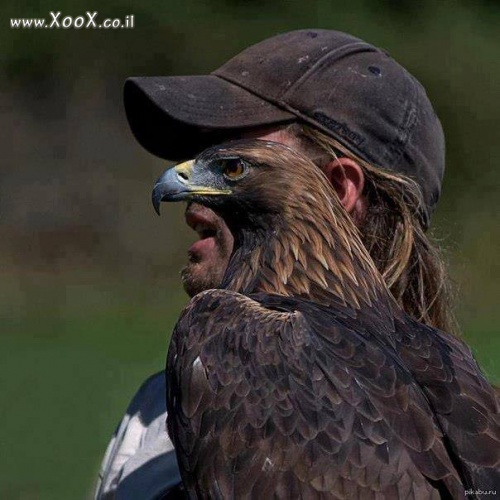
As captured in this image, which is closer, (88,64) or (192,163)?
(192,163)

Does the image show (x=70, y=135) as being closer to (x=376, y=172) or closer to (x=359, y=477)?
(x=376, y=172)

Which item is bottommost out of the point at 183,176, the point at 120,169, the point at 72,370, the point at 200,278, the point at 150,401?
the point at 72,370

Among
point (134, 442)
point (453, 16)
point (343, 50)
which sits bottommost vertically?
point (453, 16)

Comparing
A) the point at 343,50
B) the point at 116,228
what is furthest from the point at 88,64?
the point at 343,50

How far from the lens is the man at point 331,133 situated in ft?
14.3

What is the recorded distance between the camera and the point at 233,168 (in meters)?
4.15

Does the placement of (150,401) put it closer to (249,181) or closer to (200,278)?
(200,278)

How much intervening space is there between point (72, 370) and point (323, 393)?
314 inches

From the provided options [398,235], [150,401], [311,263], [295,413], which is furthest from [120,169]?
[295,413]

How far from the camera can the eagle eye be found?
13.6ft

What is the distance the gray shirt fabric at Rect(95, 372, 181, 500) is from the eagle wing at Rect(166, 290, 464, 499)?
0.41m

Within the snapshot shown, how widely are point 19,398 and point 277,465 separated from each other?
23.2 feet

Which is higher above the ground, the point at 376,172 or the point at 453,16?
the point at 376,172

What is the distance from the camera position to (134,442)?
4.51 metres
